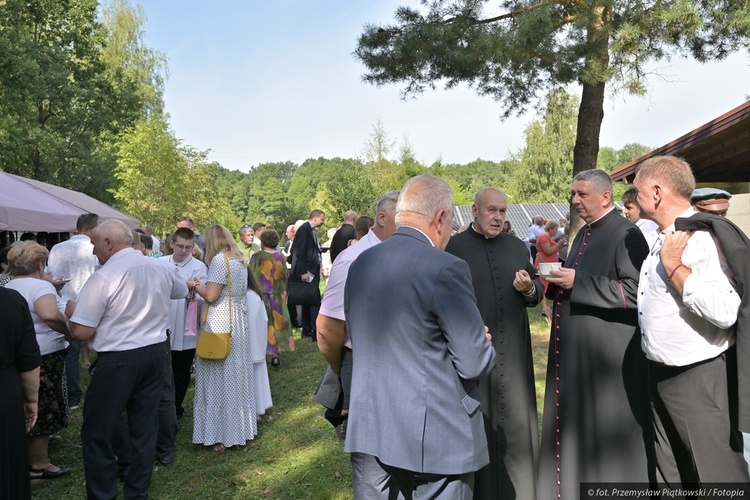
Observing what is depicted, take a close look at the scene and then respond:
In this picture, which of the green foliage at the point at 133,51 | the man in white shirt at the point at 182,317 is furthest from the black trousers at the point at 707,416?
the green foliage at the point at 133,51

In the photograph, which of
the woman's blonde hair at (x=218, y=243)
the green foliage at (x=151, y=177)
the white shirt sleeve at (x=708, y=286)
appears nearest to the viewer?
the white shirt sleeve at (x=708, y=286)

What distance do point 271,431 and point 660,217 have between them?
4.65 meters

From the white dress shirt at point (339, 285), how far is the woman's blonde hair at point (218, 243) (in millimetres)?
2182

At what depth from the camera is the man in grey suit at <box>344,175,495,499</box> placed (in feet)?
8.04

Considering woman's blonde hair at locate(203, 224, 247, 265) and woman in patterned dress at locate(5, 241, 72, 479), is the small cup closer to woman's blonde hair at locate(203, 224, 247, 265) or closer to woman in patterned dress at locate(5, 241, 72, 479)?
woman's blonde hair at locate(203, 224, 247, 265)

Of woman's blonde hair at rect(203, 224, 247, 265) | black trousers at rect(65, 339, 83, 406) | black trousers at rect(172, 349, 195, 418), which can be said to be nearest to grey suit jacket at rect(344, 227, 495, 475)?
woman's blonde hair at rect(203, 224, 247, 265)

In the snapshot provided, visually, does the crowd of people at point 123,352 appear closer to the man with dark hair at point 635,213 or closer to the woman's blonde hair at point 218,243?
the woman's blonde hair at point 218,243

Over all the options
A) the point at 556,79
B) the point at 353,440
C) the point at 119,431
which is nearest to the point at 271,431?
the point at 119,431

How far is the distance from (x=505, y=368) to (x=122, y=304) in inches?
104

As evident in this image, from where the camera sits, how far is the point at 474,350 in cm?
244

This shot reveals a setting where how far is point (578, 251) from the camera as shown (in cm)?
412

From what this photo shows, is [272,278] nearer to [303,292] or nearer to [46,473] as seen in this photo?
[303,292]

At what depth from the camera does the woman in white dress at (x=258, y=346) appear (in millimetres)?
6613

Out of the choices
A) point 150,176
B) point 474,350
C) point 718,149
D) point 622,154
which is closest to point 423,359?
point 474,350
